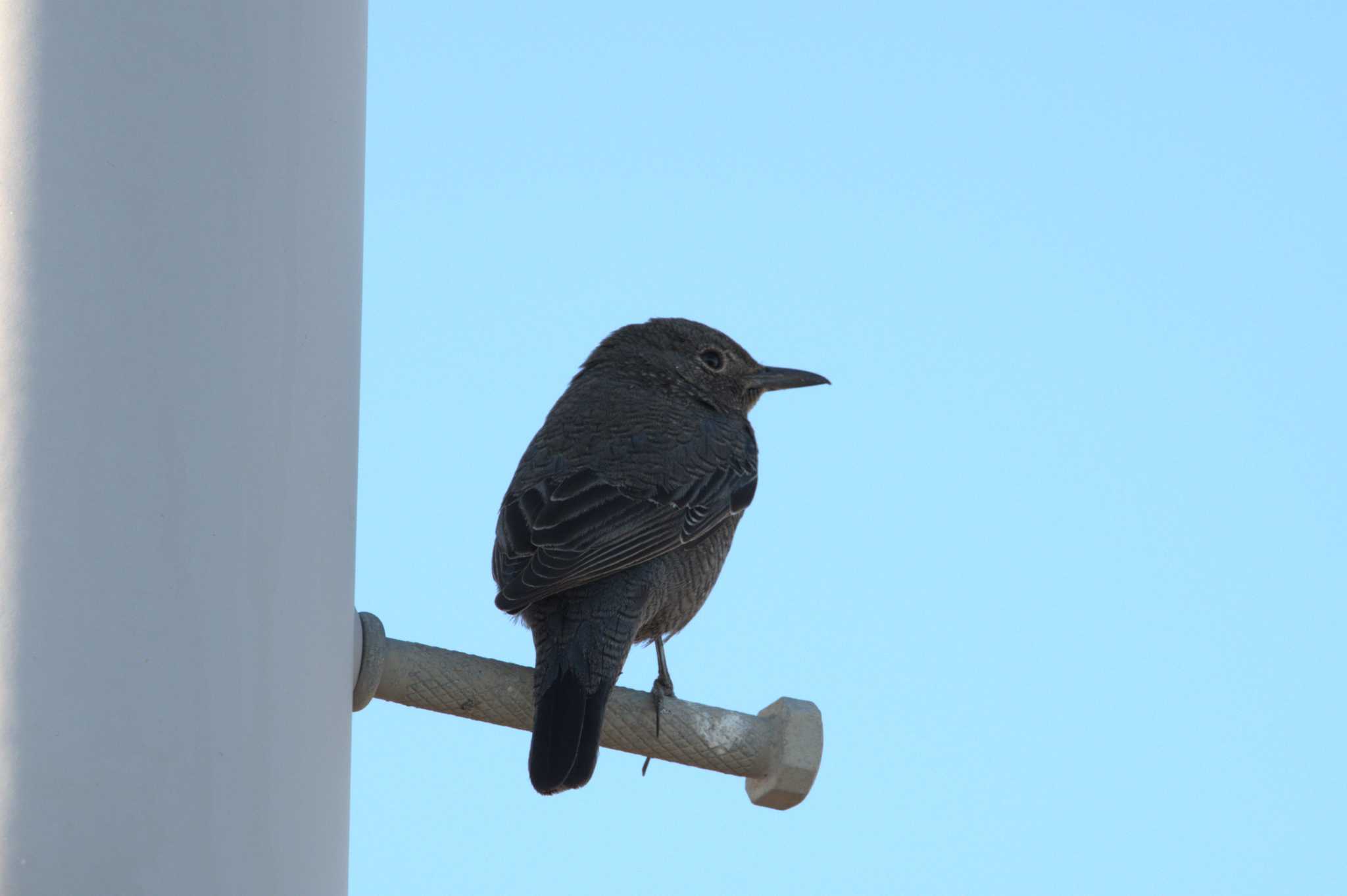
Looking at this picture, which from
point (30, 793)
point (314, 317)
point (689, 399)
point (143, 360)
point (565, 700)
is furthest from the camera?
→ point (689, 399)

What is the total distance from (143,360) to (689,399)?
4301mm

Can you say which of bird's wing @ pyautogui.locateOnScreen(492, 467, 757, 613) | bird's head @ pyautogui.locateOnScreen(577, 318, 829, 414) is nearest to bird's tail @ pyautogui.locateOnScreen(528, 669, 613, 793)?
bird's wing @ pyautogui.locateOnScreen(492, 467, 757, 613)

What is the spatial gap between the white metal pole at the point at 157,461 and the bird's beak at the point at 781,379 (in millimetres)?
4188

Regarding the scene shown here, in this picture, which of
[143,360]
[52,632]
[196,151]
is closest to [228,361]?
[143,360]

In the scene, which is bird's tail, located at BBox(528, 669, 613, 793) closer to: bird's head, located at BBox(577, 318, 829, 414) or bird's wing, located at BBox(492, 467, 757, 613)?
bird's wing, located at BBox(492, 467, 757, 613)

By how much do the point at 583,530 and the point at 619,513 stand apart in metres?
0.24

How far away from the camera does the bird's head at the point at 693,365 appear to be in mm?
7453

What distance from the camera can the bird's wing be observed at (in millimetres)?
5527

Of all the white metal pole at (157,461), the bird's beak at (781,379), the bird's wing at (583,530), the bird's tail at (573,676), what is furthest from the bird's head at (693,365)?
the white metal pole at (157,461)

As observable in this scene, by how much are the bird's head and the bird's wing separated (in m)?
1.07

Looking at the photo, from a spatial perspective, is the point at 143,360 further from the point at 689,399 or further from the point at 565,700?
the point at 689,399

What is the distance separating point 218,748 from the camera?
10.5 ft

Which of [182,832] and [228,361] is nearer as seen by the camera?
[182,832]

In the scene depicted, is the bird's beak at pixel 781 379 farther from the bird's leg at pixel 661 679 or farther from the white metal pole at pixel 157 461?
the white metal pole at pixel 157 461
